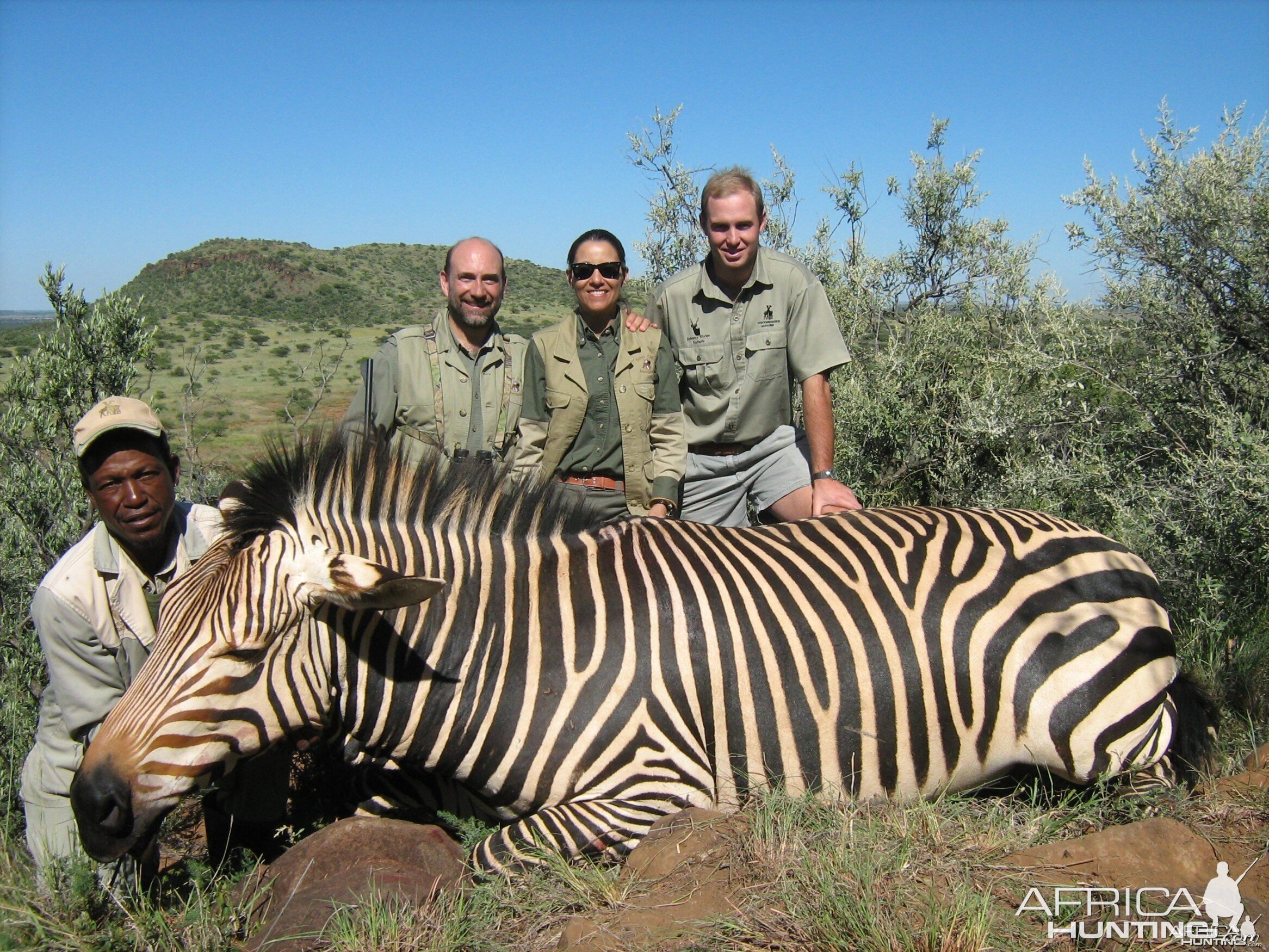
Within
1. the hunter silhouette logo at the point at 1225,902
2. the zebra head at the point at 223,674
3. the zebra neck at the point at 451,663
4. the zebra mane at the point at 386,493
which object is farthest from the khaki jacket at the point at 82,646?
the hunter silhouette logo at the point at 1225,902

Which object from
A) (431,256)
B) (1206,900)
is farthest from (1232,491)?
(431,256)

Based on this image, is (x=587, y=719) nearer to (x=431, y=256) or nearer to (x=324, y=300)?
(x=324, y=300)

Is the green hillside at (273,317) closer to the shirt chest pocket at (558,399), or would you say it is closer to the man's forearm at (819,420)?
the shirt chest pocket at (558,399)

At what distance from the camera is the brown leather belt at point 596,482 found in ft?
15.9

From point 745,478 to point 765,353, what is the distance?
74cm

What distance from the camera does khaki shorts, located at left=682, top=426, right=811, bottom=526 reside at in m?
5.09

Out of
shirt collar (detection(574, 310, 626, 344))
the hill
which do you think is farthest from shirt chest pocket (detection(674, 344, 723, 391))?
the hill

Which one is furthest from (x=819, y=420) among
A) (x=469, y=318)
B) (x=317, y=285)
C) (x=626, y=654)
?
(x=317, y=285)

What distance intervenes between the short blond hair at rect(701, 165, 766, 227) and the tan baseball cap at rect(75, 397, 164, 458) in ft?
9.61

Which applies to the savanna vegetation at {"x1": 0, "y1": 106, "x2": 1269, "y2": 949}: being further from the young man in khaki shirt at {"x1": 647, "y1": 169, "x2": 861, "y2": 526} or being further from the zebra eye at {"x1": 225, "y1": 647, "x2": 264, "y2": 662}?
the young man in khaki shirt at {"x1": 647, "y1": 169, "x2": 861, "y2": 526}

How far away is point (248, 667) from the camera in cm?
271

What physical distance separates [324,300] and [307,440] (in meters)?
51.8

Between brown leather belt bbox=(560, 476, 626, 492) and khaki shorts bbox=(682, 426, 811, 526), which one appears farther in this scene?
khaki shorts bbox=(682, 426, 811, 526)

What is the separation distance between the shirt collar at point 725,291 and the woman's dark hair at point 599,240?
2.24ft
